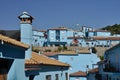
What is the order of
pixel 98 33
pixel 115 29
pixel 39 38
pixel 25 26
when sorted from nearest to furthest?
1. pixel 25 26
2. pixel 39 38
3. pixel 98 33
4. pixel 115 29

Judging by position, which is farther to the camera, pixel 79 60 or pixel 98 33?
pixel 98 33

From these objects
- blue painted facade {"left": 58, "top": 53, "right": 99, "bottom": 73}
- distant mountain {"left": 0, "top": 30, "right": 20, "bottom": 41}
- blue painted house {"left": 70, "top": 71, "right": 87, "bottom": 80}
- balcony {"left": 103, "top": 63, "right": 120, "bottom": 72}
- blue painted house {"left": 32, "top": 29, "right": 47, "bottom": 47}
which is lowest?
blue painted house {"left": 70, "top": 71, "right": 87, "bottom": 80}

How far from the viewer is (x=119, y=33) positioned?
135625mm

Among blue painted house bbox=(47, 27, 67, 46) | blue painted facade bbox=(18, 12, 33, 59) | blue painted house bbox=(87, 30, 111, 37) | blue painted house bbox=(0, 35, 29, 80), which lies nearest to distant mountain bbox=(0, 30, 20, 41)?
blue painted facade bbox=(18, 12, 33, 59)

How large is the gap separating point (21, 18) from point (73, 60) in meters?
58.0

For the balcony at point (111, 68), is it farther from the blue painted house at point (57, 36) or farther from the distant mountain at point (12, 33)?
the blue painted house at point (57, 36)

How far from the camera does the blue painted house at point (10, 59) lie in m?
11.6

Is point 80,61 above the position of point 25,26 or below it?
below

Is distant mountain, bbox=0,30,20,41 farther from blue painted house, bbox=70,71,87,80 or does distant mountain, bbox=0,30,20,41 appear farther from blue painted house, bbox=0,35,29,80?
blue painted house, bbox=70,71,87,80

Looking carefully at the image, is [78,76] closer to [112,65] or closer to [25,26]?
[112,65]

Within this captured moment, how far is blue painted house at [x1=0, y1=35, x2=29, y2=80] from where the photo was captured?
11.6 m

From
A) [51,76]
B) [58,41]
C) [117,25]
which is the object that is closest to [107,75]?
[51,76]

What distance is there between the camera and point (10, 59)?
40.5ft

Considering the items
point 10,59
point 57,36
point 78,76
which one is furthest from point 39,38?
point 10,59
